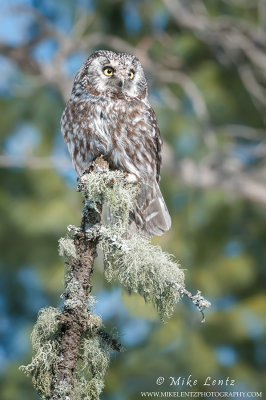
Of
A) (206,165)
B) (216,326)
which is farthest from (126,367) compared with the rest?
(206,165)

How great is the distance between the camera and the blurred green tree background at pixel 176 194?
8430 mm

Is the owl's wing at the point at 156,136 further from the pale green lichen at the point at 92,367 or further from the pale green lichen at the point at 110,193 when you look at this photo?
the pale green lichen at the point at 92,367

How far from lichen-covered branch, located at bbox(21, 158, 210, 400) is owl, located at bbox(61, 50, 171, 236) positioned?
884mm

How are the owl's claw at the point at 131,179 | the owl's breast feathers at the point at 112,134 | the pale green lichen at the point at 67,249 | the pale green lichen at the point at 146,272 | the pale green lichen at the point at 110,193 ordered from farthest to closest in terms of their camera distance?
the owl's breast feathers at the point at 112,134, the owl's claw at the point at 131,179, the pale green lichen at the point at 110,193, the pale green lichen at the point at 67,249, the pale green lichen at the point at 146,272

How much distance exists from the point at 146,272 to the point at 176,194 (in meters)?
6.37

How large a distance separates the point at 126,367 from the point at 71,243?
5496 millimetres

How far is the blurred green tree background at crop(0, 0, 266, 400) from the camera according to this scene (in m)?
8.43

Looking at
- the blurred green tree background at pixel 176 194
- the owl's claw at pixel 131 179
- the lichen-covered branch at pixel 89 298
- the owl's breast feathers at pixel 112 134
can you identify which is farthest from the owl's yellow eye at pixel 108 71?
the blurred green tree background at pixel 176 194

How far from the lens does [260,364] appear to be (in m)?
9.28

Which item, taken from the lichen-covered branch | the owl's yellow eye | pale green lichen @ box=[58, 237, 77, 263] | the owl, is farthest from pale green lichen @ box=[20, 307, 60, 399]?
the owl's yellow eye

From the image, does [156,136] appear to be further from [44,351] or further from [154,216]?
[44,351]

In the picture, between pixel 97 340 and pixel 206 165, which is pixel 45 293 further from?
pixel 97 340

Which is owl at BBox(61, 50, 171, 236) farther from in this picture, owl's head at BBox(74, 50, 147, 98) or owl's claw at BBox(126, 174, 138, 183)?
owl's claw at BBox(126, 174, 138, 183)

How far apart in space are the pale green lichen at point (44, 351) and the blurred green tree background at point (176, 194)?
14.8 feet
